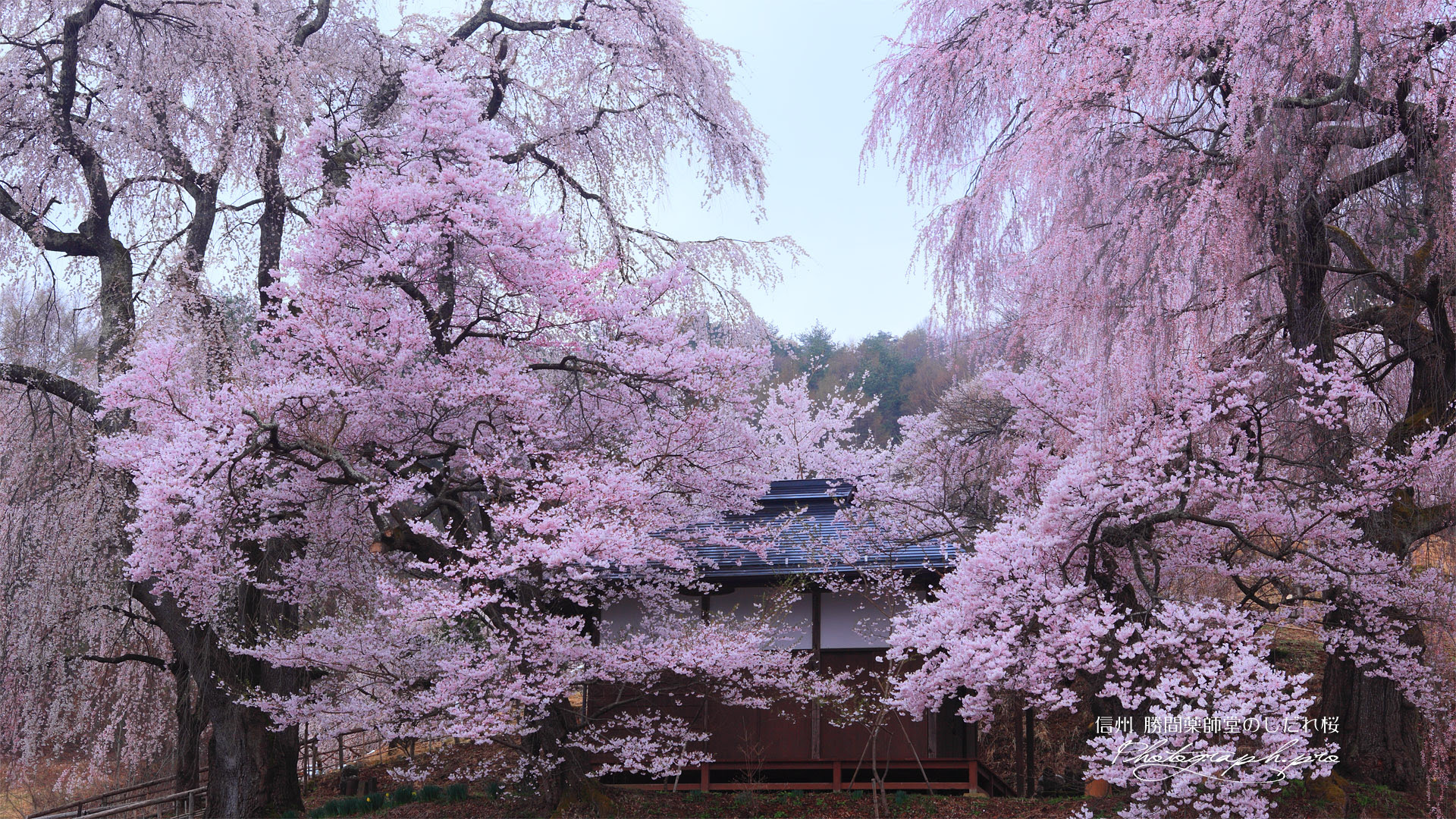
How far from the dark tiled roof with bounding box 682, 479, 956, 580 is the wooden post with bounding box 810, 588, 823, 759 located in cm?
43

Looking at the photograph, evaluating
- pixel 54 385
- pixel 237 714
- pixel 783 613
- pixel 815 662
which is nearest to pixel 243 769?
pixel 237 714

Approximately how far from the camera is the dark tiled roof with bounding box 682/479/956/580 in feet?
29.9

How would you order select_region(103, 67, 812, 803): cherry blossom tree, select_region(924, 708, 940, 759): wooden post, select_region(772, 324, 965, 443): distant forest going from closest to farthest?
select_region(103, 67, 812, 803): cherry blossom tree
select_region(924, 708, 940, 759): wooden post
select_region(772, 324, 965, 443): distant forest

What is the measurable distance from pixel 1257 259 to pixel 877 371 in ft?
76.7

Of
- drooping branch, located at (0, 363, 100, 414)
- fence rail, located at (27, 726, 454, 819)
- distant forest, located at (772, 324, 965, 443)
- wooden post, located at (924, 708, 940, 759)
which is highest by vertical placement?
distant forest, located at (772, 324, 965, 443)

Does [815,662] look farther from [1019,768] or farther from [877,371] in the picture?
[877,371]

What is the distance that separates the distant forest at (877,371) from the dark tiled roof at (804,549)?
15412 mm

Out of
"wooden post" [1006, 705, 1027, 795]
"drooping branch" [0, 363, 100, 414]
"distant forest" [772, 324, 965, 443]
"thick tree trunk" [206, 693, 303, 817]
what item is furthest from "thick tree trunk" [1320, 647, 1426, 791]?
"distant forest" [772, 324, 965, 443]

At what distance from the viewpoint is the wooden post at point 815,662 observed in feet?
30.7

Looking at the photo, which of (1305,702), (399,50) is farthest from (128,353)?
(1305,702)

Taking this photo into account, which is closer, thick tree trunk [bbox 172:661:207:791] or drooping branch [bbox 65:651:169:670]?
drooping branch [bbox 65:651:169:670]

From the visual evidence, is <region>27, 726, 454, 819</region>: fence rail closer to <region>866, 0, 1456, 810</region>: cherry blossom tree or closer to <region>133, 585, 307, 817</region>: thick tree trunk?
<region>133, 585, 307, 817</region>: thick tree trunk

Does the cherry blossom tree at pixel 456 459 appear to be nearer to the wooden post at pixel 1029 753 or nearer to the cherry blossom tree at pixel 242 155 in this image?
the cherry blossom tree at pixel 242 155

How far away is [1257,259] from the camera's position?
7027mm
